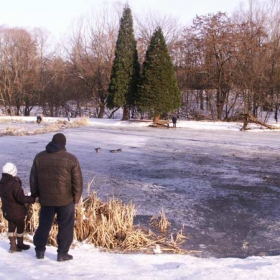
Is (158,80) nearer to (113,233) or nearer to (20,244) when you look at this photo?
(113,233)

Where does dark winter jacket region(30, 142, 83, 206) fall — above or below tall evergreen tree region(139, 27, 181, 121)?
below

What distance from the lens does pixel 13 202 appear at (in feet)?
14.0

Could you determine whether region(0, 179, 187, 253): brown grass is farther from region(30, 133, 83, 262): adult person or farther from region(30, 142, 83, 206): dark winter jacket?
region(30, 142, 83, 206): dark winter jacket

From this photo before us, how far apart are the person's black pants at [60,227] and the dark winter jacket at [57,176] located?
0.11 metres

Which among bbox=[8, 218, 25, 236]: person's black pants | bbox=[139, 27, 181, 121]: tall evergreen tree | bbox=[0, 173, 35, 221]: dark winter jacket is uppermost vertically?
bbox=[139, 27, 181, 121]: tall evergreen tree

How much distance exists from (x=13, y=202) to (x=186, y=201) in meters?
3.90

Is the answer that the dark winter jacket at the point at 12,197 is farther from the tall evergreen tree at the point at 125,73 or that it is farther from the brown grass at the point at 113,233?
the tall evergreen tree at the point at 125,73

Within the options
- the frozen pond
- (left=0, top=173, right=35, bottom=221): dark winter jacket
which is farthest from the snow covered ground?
(left=0, top=173, right=35, bottom=221): dark winter jacket

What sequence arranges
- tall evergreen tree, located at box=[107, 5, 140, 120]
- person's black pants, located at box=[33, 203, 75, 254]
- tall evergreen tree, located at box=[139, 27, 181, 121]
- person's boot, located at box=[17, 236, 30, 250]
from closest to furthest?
person's black pants, located at box=[33, 203, 75, 254]
person's boot, located at box=[17, 236, 30, 250]
tall evergreen tree, located at box=[139, 27, 181, 121]
tall evergreen tree, located at box=[107, 5, 140, 120]

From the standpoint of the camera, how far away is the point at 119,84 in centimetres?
3100

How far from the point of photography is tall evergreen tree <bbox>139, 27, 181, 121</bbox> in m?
28.3

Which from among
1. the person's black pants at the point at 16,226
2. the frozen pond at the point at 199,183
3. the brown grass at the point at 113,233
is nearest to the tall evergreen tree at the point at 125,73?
the frozen pond at the point at 199,183

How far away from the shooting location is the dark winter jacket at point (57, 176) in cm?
397

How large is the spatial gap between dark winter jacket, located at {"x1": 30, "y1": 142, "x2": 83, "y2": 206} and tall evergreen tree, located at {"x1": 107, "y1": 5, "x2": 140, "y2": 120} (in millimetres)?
26842
